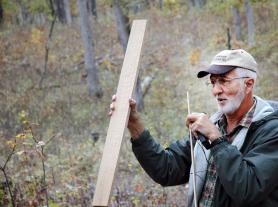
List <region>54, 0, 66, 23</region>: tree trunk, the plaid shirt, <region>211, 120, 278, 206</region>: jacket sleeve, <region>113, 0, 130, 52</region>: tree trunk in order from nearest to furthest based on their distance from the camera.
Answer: <region>211, 120, 278, 206</region>: jacket sleeve < the plaid shirt < <region>113, 0, 130, 52</region>: tree trunk < <region>54, 0, 66, 23</region>: tree trunk

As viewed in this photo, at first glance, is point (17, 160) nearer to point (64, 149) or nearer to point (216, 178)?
point (64, 149)

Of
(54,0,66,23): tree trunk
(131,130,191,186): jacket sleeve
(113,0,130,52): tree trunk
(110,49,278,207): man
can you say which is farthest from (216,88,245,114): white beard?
(54,0,66,23): tree trunk

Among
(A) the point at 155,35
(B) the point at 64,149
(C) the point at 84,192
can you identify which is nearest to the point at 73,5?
(A) the point at 155,35

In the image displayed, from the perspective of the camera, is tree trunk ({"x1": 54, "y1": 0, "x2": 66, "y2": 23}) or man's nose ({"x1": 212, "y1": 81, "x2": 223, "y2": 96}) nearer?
man's nose ({"x1": 212, "y1": 81, "x2": 223, "y2": 96})

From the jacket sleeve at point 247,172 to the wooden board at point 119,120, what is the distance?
2.03 feet

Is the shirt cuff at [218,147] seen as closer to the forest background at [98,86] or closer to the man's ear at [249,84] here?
the man's ear at [249,84]

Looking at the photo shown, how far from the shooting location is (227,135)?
3.16 metres

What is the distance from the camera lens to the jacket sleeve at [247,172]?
273cm

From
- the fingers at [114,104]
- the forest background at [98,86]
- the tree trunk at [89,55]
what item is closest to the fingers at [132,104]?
the fingers at [114,104]

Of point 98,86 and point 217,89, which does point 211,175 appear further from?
point 98,86

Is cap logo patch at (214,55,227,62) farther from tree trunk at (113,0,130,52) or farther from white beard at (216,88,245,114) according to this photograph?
tree trunk at (113,0,130,52)

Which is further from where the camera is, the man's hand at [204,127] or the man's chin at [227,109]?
the man's chin at [227,109]

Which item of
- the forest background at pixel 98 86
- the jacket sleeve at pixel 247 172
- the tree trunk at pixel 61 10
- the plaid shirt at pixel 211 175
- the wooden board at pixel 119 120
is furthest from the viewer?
the tree trunk at pixel 61 10

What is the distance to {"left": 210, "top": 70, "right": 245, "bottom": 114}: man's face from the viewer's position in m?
3.08
